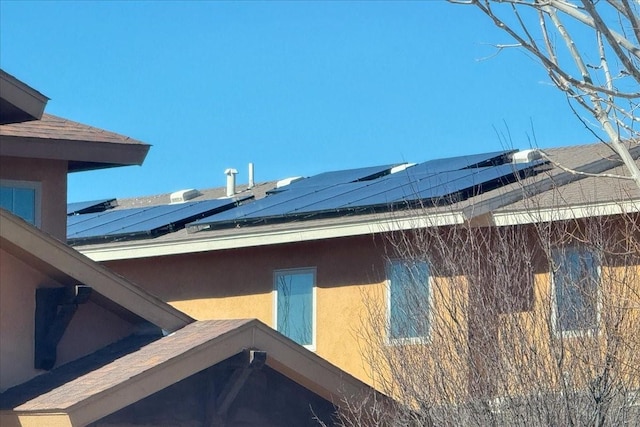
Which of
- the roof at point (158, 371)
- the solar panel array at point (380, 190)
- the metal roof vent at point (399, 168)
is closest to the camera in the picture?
the roof at point (158, 371)

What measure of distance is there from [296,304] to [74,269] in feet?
21.2

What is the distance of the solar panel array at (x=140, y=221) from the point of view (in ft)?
64.3

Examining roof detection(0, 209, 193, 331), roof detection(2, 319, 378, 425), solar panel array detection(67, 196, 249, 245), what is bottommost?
roof detection(2, 319, 378, 425)

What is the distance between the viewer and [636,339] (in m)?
11.3

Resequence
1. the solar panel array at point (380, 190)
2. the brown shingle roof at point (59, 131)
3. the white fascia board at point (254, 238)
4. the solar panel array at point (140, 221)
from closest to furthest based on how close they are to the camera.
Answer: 1. the brown shingle roof at point (59, 131)
2. the white fascia board at point (254, 238)
3. the solar panel array at point (380, 190)
4. the solar panel array at point (140, 221)

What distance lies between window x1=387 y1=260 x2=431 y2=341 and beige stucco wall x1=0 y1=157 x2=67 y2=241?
4.11 metres

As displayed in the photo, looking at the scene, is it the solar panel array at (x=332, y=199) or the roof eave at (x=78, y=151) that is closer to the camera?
the roof eave at (x=78, y=151)

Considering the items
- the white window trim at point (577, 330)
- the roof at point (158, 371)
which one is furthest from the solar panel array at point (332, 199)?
the white window trim at point (577, 330)

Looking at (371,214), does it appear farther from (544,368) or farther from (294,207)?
(544,368)

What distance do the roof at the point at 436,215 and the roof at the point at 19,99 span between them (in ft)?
14.1

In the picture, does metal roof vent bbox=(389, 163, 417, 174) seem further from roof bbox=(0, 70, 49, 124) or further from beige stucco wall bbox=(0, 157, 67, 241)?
roof bbox=(0, 70, 49, 124)

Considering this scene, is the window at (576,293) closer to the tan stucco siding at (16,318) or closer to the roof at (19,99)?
the tan stucco siding at (16,318)

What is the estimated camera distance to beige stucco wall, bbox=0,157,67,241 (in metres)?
14.5

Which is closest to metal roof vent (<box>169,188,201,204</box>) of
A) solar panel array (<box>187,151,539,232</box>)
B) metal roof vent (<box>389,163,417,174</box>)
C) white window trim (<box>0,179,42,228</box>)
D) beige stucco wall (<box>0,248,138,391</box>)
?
solar panel array (<box>187,151,539,232</box>)
